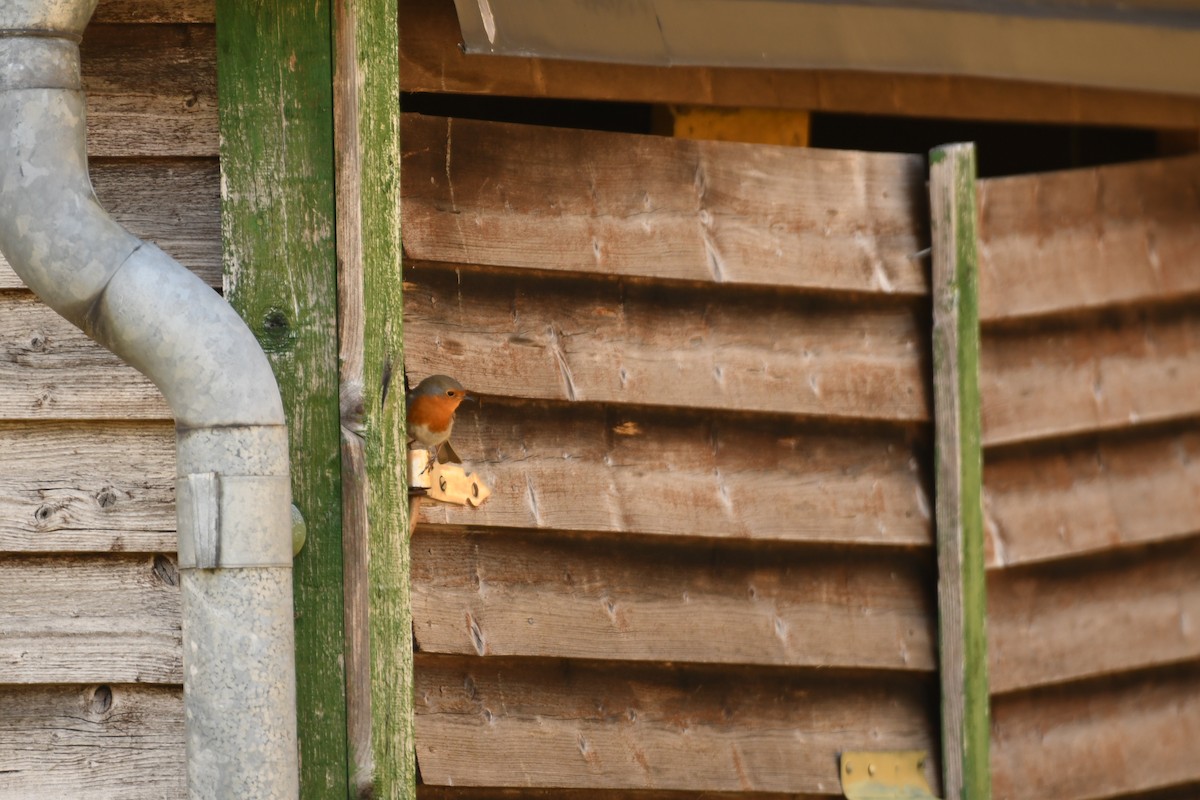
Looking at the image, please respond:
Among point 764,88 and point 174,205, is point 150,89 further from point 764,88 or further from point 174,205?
point 764,88

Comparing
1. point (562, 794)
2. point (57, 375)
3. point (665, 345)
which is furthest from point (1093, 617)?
point (57, 375)

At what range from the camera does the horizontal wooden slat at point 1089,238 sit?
3.95 metres

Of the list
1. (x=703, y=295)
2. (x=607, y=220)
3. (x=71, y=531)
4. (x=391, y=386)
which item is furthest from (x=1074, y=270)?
(x=71, y=531)

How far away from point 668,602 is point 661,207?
3.20ft

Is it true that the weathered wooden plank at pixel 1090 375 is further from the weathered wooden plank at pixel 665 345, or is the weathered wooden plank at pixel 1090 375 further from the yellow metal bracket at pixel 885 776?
the yellow metal bracket at pixel 885 776

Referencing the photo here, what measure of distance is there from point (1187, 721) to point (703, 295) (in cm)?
211

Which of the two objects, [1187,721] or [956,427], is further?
[1187,721]

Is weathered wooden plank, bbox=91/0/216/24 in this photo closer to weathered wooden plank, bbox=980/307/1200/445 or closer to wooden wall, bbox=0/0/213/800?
wooden wall, bbox=0/0/213/800

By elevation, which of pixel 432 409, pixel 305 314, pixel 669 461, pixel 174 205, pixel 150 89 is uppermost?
pixel 150 89

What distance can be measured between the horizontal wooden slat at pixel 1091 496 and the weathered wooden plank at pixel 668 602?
33 centimetres

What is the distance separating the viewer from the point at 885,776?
3.70m

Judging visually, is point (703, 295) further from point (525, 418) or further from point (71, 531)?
point (71, 531)

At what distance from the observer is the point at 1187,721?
4336 mm

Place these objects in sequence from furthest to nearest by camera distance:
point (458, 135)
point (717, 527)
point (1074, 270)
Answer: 1. point (1074, 270)
2. point (717, 527)
3. point (458, 135)
